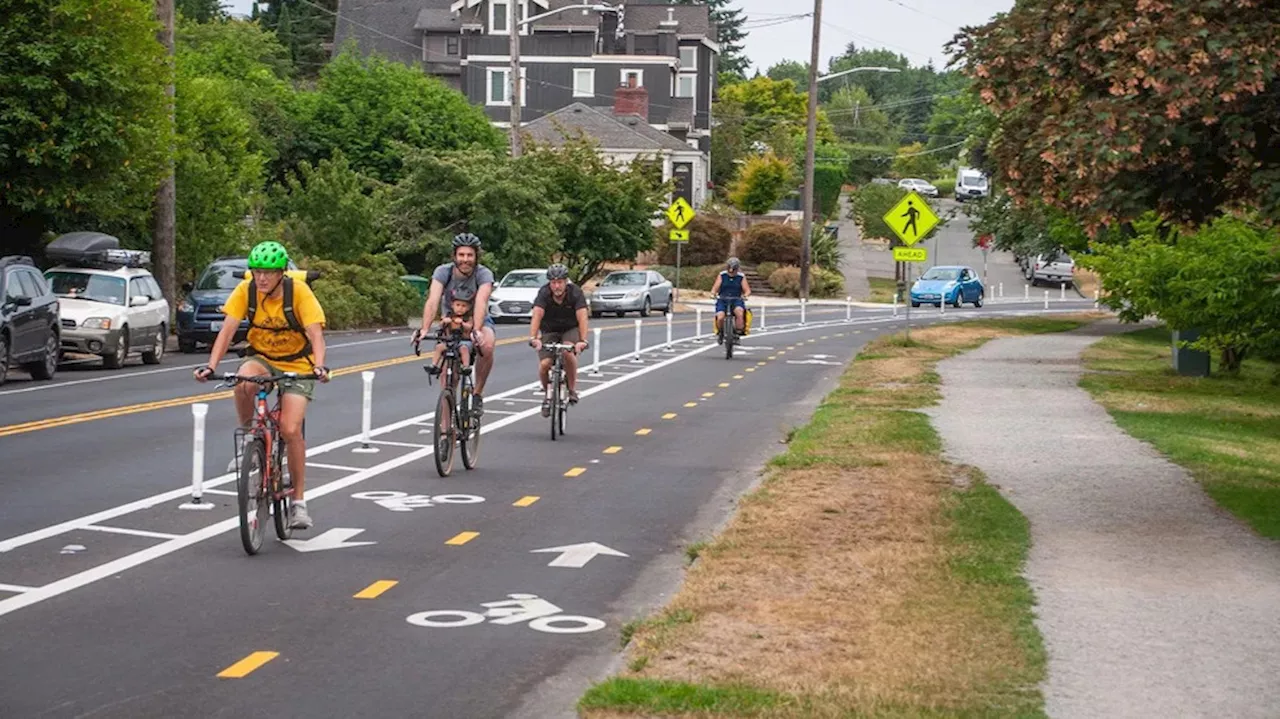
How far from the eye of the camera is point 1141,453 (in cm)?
1842

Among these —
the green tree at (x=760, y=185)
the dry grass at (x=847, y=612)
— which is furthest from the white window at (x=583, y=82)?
the dry grass at (x=847, y=612)

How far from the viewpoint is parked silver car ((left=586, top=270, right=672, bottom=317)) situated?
55500 mm

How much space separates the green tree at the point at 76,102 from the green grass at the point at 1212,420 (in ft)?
55.7

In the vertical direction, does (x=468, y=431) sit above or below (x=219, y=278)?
below

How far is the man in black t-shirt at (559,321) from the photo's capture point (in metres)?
19.0

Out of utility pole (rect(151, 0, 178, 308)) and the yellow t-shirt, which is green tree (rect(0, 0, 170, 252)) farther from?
the yellow t-shirt

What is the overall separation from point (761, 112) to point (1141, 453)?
105m

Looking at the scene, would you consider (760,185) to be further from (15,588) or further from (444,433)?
(15,588)

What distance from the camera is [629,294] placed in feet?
183

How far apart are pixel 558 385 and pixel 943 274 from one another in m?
52.2

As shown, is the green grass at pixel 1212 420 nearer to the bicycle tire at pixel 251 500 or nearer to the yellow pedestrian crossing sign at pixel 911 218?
the yellow pedestrian crossing sign at pixel 911 218

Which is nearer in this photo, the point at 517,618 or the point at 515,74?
the point at 517,618

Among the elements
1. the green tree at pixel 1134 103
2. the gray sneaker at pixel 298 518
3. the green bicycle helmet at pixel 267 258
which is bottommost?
the gray sneaker at pixel 298 518

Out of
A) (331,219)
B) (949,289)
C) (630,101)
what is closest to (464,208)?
(331,219)
